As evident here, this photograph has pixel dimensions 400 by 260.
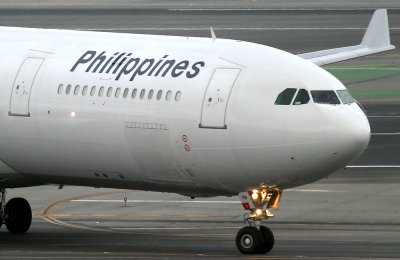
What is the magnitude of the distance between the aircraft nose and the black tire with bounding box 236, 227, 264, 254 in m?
2.79

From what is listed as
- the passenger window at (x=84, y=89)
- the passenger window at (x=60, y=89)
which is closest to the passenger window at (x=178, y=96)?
the passenger window at (x=84, y=89)

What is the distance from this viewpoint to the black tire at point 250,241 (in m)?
36.4

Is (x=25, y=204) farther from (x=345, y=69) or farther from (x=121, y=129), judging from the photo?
(x=345, y=69)

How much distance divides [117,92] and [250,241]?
5.27 metres

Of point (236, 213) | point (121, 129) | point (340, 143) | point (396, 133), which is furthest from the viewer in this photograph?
point (396, 133)

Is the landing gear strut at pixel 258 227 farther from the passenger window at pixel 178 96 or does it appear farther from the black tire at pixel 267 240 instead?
the passenger window at pixel 178 96

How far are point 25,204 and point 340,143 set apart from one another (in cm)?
1102

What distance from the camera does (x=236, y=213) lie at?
46.0m

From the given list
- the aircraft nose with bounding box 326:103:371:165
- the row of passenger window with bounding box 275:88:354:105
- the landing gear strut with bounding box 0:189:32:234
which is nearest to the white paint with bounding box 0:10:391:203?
the aircraft nose with bounding box 326:103:371:165

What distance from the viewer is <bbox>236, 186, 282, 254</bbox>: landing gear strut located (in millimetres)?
36469

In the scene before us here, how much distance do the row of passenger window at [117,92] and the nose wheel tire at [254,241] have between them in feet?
12.3

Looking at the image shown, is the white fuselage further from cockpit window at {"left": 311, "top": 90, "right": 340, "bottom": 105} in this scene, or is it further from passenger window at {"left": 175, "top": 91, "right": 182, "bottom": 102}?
cockpit window at {"left": 311, "top": 90, "right": 340, "bottom": 105}

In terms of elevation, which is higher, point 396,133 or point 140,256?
point 396,133

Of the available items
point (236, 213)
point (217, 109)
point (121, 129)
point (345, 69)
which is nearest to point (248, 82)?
point (217, 109)
